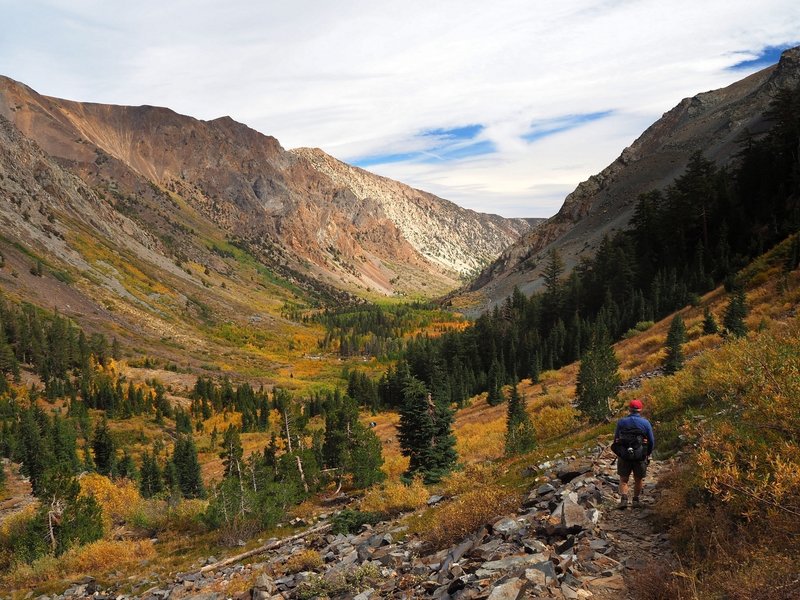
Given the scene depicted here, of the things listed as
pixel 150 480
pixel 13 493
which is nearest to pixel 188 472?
pixel 150 480

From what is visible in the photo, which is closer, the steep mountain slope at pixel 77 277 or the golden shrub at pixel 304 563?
the golden shrub at pixel 304 563

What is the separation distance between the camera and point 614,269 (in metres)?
86.6

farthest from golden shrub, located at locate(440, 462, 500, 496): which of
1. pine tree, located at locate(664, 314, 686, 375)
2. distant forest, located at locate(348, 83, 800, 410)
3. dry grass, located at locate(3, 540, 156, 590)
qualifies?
distant forest, located at locate(348, 83, 800, 410)

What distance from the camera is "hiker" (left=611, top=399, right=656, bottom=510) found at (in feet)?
34.8

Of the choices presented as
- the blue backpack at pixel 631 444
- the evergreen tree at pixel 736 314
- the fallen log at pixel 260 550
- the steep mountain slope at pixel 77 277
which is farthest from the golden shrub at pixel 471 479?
the steep mountain slope at pixel 77 277

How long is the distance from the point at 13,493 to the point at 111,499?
57.6 ft

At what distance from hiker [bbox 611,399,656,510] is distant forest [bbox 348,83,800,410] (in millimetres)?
30085

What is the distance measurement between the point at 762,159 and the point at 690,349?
4638cm

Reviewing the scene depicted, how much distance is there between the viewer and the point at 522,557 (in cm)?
890

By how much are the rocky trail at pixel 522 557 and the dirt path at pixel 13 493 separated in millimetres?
38784

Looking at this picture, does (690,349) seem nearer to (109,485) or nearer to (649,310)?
(649,310)

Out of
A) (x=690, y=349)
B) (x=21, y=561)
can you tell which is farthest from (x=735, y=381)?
(x=21, y=561)

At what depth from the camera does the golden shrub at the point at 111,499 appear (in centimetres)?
3856

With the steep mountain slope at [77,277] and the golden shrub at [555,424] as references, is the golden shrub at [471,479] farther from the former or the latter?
the steep mountain slope at [77,277]
